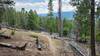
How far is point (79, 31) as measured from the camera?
60406 mm

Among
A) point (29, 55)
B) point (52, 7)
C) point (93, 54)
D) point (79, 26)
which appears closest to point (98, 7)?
point (93, 54)

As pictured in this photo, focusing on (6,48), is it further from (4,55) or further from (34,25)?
(34,25)

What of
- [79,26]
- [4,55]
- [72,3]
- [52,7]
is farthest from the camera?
[52,7]

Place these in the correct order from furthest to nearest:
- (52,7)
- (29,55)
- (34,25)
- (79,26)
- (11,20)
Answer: (11,20) < (34,25) < (52,7) < (79,26) < (29,55)

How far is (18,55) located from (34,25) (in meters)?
85.8

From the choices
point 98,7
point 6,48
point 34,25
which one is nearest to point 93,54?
point 98,7

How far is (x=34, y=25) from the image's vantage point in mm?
105500

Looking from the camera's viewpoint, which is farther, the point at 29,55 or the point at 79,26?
the point at 79,26

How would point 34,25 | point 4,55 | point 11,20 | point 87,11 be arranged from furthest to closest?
point 11,20
point 34,25
point 87,11
point 4,55

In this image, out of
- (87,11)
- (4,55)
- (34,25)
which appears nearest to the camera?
(4,55)

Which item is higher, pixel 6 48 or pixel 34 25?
pixel 6 48

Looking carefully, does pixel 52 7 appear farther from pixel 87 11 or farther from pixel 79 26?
pixel 87 11

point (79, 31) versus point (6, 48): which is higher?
point (6, 48)

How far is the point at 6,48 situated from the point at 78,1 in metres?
17.9
